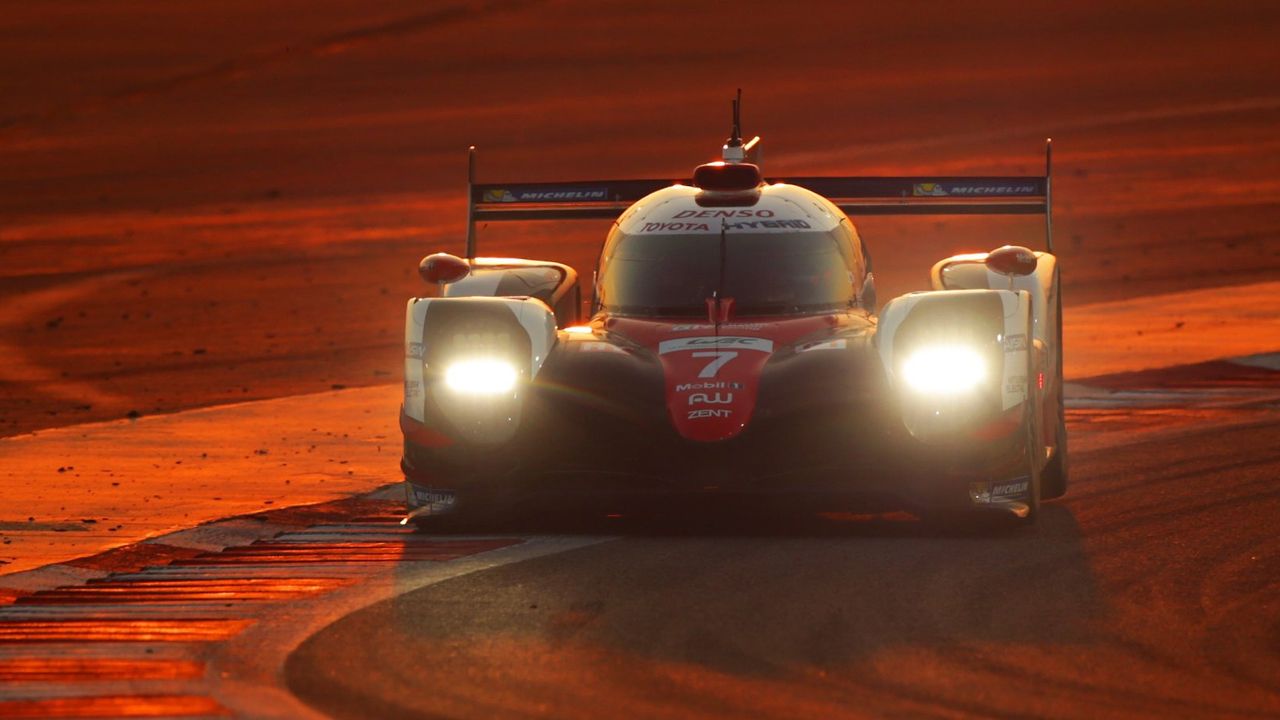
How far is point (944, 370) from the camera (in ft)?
34.9

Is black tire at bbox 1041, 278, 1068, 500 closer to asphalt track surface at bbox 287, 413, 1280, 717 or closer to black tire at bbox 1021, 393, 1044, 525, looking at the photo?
asphalt track surface at bbox 287, 413, 1280, 717

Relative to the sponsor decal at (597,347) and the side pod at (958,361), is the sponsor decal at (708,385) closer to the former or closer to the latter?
the sponsor decal at (597,347)

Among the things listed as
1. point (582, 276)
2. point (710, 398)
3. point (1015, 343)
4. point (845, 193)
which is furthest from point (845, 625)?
point (582, 276)

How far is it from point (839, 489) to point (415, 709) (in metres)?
3.49

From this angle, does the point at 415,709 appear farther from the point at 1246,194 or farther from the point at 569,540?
the point at 1246,194

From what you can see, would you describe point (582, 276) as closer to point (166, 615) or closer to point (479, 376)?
point (479, 376)

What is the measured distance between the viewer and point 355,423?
50.4 ft

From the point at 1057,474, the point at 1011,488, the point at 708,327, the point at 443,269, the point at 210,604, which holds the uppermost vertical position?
the point at 443,269

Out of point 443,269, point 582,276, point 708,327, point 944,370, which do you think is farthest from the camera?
point 582,276

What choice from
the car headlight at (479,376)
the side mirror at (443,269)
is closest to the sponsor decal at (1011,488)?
the car headlight at (479,376)

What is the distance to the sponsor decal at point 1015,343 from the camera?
10734 millimetres

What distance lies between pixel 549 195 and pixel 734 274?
1.71 metres

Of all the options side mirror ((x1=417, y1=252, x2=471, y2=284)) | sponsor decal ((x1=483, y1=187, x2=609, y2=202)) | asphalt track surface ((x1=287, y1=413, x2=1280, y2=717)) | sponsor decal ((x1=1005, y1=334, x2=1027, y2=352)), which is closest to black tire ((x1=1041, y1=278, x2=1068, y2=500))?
asphalt track surface ((x1=287, y1=413, x2=1280, y2=717))

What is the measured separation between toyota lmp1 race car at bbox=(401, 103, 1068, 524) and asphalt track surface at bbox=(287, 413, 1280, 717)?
A: 295mm
